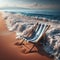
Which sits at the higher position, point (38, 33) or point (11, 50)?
point (38, 33)

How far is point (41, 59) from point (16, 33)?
47 cm

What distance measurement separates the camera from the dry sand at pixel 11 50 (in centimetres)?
203

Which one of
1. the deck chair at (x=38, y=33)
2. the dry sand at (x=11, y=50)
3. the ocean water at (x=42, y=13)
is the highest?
the ocean water at (x=42, y=13)

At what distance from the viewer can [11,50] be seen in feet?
6.98

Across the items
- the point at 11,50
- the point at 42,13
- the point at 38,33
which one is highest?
the point at 42,13

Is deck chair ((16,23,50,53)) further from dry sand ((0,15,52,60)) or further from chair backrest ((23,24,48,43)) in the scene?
dry sand ((0,15,52,60))

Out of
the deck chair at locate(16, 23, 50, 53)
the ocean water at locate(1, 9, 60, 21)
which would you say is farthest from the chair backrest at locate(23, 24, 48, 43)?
the ocean water at locate(1, 9, 60, 21)

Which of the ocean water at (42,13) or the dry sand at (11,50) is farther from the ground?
the ocean water at (42,13)

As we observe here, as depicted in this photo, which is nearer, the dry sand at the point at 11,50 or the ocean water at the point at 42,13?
the dry sand at the point at 11,50

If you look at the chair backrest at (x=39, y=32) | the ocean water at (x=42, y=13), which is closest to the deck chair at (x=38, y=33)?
the chair backrest at (x=39, y=32)

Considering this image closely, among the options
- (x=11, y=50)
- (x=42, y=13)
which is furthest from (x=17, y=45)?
(x=42, y=13)

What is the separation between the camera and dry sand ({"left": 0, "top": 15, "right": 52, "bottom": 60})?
2027 mm

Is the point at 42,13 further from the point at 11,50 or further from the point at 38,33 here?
the point at 11,50

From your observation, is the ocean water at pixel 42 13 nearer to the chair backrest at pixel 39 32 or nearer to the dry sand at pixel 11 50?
the chair backrest at pixel 39 32
